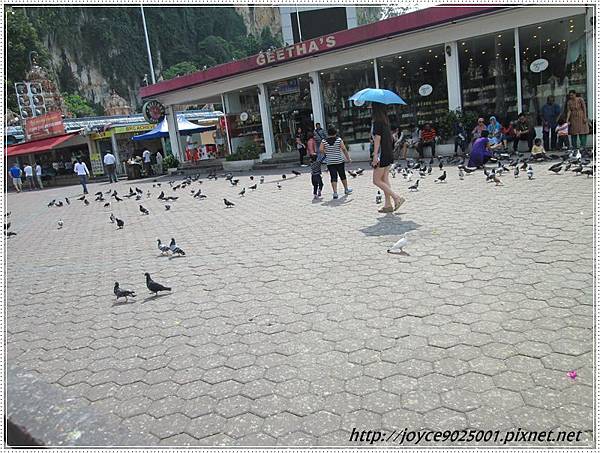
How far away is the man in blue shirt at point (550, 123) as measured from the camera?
43.7 ft

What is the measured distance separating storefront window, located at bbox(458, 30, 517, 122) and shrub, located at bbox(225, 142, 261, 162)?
9.60 meters

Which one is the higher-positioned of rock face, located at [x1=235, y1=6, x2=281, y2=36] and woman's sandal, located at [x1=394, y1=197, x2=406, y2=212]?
rock face, located at [x1=235, y1=6, x2=281, y2=36]

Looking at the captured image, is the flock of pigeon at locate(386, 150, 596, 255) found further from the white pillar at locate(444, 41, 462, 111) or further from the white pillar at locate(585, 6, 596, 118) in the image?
the white pillar at locate(444, 41, 462, 111)

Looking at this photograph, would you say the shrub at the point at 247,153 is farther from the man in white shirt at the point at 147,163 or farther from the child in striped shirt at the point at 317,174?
the child in striped shirt at the point at 317,174

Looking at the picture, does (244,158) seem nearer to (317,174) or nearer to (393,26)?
(393,26)

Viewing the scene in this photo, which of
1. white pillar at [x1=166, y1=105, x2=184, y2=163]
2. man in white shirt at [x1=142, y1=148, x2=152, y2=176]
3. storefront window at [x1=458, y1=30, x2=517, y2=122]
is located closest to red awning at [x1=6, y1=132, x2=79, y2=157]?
man in white shirt at [x1=142, y1=148, x2=152, y2=176]

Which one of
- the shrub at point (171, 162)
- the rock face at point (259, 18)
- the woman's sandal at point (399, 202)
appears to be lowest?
the woman's sandal at point (399, 202)

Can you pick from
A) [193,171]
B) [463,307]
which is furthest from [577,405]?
[193,171]

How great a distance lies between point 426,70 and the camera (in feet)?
56.0

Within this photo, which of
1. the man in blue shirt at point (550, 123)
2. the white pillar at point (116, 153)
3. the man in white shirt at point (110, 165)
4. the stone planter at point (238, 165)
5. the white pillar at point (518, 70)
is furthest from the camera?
the white pillar at point (116, 153)

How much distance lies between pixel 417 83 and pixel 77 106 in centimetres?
5310

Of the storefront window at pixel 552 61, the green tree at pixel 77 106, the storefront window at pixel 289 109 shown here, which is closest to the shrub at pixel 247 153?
the storefront window at pixel 289 109

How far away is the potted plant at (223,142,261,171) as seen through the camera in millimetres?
21484

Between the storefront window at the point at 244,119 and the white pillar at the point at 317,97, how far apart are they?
420 cm
